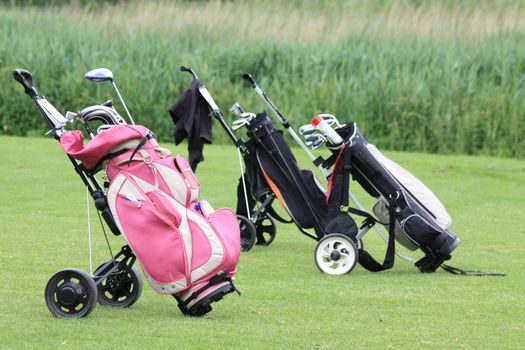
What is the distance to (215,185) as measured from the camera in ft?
46.6

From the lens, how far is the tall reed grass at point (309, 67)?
1775 cm

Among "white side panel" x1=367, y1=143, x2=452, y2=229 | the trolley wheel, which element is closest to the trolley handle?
the trolley wheel

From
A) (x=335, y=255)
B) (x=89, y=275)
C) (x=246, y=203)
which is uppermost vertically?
(x=89, y=275)

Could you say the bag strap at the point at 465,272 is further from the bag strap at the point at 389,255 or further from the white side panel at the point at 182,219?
the white side panel at the point at 182,219

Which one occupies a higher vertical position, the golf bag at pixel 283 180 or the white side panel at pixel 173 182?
the white side panel at pixel 173 182

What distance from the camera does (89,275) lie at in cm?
675

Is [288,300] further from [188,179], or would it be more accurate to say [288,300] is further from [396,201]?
[396,201]

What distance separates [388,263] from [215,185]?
18.8ft

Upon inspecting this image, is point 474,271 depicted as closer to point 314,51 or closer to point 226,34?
point 314,51

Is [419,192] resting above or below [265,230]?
above

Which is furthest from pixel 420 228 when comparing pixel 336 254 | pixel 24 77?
pixel 24 77

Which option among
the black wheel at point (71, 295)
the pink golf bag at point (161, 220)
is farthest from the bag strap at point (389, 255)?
the black wheel at point (71, 295)

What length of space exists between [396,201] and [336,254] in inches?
22.9

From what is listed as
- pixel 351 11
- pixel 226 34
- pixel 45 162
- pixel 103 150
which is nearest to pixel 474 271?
pixel 103 150
